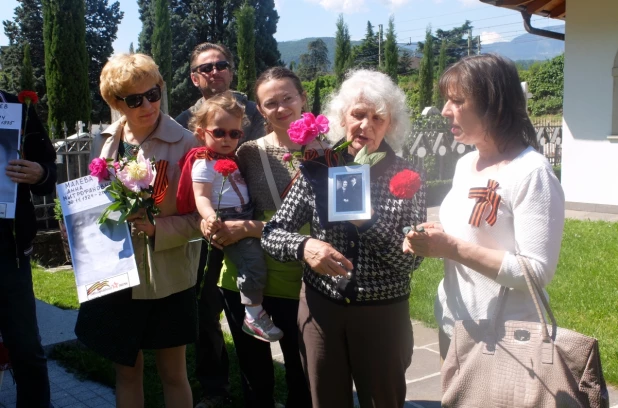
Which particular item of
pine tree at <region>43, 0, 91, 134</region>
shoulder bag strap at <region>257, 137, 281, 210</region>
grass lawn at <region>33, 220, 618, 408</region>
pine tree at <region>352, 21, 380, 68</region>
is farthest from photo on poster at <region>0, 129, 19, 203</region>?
pine tree at <region>352, 21, 380, 68</region>

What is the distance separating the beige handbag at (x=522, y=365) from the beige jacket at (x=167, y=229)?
4.70 ft

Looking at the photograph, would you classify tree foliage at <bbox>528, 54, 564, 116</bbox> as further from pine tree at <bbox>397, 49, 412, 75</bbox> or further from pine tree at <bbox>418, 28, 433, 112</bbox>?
pine tree at <bbox>397, 49, 412, 75</bbox>

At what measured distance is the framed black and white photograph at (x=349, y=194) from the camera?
90.0 inches

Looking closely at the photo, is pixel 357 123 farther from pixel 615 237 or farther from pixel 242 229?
pixel 615 237

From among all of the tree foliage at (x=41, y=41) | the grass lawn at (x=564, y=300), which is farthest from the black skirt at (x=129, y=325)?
the tree foliage at (x=41, y=41)

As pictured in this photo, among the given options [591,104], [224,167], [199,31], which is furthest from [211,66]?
[199,31]

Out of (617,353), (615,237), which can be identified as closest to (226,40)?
(615,237)

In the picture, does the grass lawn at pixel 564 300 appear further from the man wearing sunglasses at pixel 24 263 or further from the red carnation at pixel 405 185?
the red carnation at pixel 405 185

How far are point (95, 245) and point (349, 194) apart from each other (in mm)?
1302

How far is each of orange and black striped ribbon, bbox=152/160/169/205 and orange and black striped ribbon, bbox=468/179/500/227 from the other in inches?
58.3

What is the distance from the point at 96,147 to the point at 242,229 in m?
0.92

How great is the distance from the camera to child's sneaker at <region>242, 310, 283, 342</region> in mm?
2893

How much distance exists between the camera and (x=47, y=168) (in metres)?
3.29

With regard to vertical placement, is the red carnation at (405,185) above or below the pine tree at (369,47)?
below
